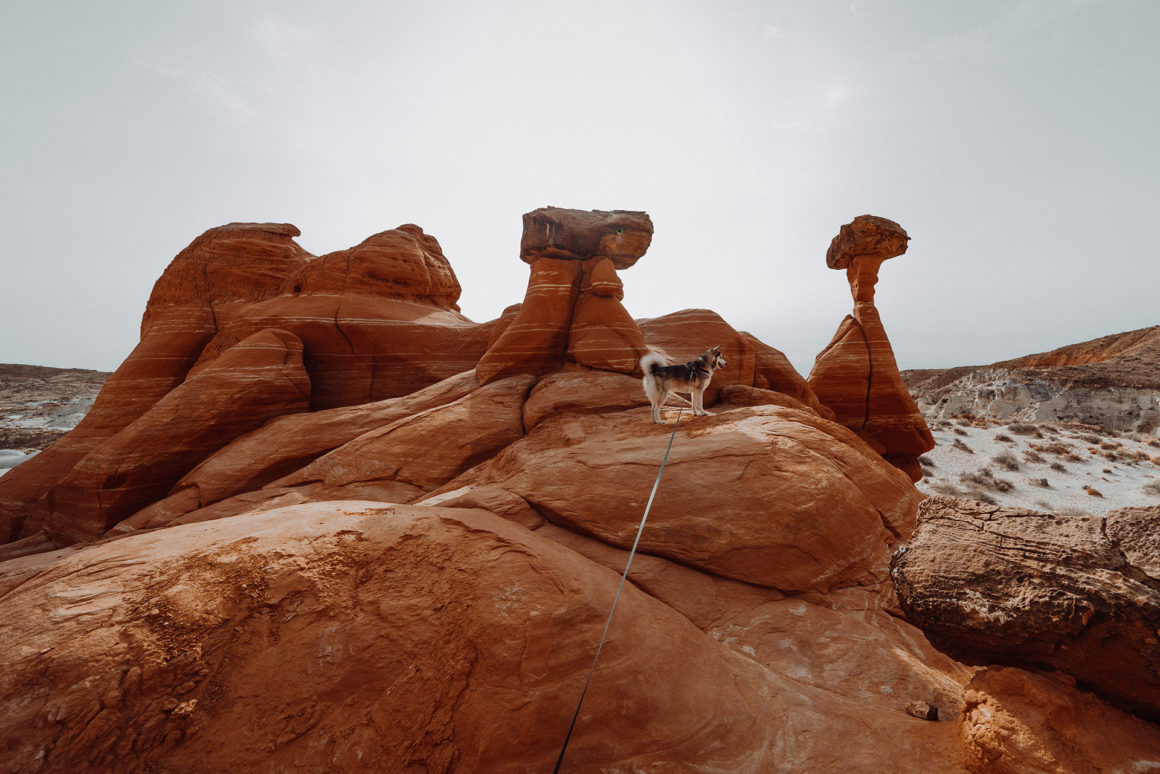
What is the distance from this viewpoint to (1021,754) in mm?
2668

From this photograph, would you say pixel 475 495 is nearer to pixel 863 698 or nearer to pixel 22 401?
pixel 863 698

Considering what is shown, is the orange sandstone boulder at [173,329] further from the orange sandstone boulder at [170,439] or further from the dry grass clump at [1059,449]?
the dry grass clump at [1059,449]

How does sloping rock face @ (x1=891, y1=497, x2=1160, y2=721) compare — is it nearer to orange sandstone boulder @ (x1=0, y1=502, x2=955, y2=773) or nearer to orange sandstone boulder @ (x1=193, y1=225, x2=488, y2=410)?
orange sandstone boulder @ (x1=0, y1=502, x2=955, y2=773)

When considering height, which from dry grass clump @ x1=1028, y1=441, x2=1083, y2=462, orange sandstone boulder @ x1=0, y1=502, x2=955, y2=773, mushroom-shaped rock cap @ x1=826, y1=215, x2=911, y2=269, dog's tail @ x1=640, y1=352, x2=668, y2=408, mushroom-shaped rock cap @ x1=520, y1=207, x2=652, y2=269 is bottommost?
dry grass clump @ x1=1028, y1=441, x2=1083, y2=462

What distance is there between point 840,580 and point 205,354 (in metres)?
18.1

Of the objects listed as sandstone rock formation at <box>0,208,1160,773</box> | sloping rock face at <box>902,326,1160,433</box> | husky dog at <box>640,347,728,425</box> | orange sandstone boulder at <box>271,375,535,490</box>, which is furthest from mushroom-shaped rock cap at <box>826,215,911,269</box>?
sloping rock face at <box>902,326,1160,433</box>

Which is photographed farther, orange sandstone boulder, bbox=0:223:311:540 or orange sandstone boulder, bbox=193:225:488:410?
orange sandstone boulder, bbox=193:225:488:410

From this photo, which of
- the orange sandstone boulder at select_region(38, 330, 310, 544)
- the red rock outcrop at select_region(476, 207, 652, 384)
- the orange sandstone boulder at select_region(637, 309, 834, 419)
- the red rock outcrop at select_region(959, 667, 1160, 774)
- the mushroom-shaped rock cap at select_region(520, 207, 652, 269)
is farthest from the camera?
the orange sandstone boulder at select_region(637, 309, 834, 419)

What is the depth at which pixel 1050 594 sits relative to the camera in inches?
111

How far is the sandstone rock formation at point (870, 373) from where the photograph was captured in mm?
16172

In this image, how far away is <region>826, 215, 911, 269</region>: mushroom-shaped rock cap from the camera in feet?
53.1

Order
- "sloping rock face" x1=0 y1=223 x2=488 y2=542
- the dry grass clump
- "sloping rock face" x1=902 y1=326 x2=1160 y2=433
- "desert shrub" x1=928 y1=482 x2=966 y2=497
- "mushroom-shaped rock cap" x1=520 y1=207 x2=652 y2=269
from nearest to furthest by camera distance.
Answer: "mushroom-shaped rock cap" x1=520 y1=207 x2=652 y2=269
"sloping rock face" x1=0 y1=223 x2=488 y2=542
"desert shrub" x1=928 y1=482 x2=966 y2=497
the dry grass clump
"sloping rock face" x1=902 y1=326 x2=1160 y2=433

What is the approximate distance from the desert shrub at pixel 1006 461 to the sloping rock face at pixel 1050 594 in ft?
90.1

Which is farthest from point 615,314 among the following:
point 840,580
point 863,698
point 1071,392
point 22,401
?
point 22,401
